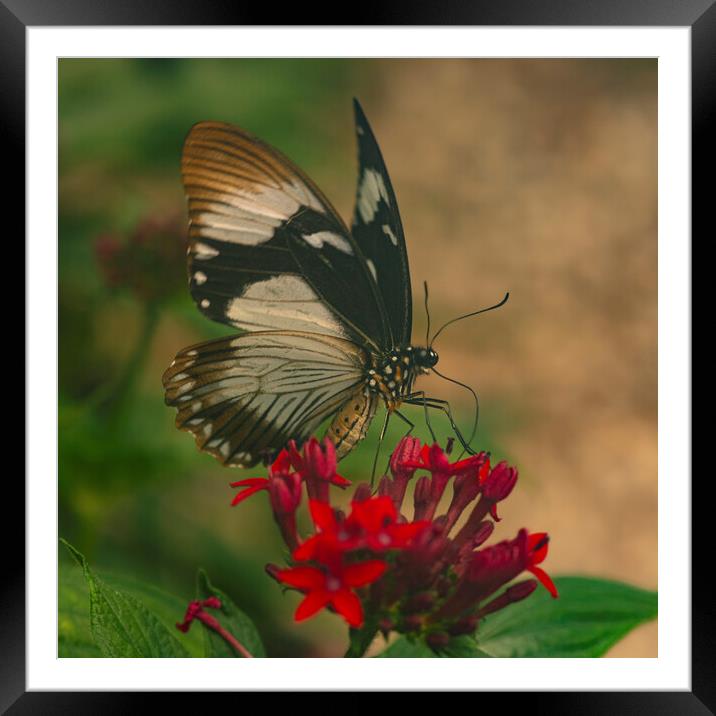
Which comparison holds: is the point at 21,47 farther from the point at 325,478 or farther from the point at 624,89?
the point at 624,89

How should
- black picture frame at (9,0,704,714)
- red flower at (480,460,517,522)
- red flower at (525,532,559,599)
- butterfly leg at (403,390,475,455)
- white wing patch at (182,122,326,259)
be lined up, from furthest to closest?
butterfly leg at (403,390,475,455), white wing patch at (182,122,326,259), black picture frame at (9,0,704,714), red flower at (480,460,517,522), red flower at (525,532,559,599)

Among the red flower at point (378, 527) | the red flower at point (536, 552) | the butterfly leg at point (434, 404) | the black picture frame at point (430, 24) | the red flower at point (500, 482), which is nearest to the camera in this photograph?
the red flower at point (378, 527)

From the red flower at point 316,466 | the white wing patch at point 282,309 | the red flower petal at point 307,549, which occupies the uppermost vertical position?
the white wing patch at point 282,309

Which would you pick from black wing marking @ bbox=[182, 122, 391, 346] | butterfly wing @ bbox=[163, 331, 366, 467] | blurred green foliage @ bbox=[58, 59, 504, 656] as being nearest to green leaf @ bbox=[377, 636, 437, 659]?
blurred green foliage @ bbox=[58, 59, 504, 656]

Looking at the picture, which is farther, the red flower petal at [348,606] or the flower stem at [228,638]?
the flower stem at [228,638]

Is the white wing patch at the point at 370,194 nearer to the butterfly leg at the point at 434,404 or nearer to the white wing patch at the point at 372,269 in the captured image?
the white wing patch at the point at 372,269

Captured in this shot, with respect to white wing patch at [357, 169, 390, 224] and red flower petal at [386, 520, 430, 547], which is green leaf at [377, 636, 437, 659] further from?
white wing patch at [357, 169, 390, 224]

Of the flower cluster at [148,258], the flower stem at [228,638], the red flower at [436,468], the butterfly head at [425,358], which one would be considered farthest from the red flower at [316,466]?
the flower cluster at [148,258]
